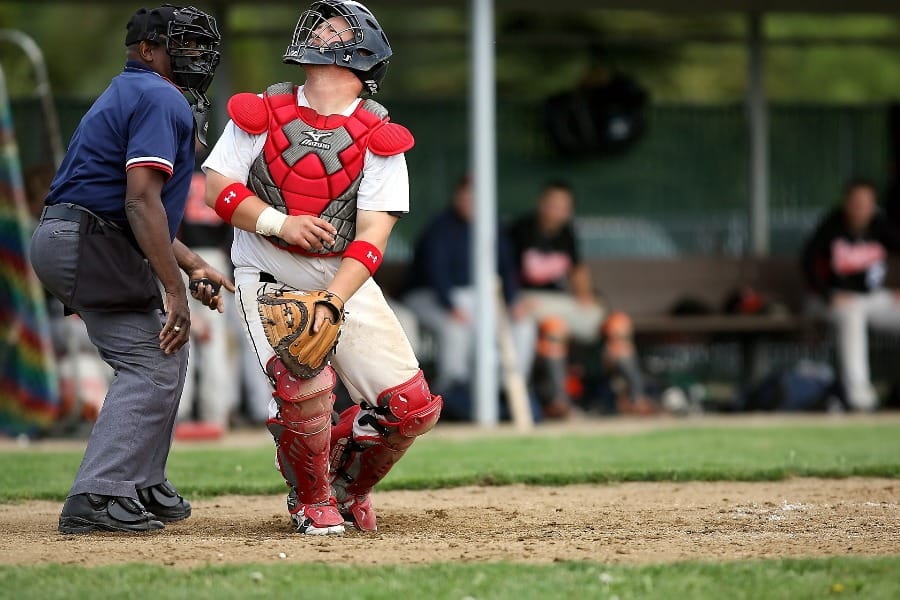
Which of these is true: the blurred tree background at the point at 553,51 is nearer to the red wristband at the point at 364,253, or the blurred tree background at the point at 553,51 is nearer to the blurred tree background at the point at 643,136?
the blurred tree background at the point at 643,136

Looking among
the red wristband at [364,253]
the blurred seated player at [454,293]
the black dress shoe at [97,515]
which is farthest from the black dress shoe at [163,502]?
the blurred seated player at [454,293]

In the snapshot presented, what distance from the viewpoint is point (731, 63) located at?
1716 centimetres

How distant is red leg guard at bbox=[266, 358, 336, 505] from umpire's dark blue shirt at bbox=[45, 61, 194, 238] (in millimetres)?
950

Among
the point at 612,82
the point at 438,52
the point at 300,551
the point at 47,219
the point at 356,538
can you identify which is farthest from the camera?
the point at 438,52

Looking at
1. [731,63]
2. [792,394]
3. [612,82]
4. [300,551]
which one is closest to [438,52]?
[612,82]

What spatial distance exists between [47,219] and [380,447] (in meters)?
1.66

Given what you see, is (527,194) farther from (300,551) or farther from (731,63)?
Result: (300,551)

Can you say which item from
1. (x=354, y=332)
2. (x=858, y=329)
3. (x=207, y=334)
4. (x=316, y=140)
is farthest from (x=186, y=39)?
(x=858, y=329)

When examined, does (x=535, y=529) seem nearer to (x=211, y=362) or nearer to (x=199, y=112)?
(x=199, y=112)

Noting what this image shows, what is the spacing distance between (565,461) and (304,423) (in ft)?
11.1

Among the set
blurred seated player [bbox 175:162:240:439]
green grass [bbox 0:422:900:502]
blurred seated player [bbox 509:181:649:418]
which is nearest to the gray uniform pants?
green grass [bbox 0:422:900:502]

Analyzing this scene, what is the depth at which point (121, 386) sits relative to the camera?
5.75m

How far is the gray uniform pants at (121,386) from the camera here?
5.68m

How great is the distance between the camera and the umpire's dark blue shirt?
18.3 ft
